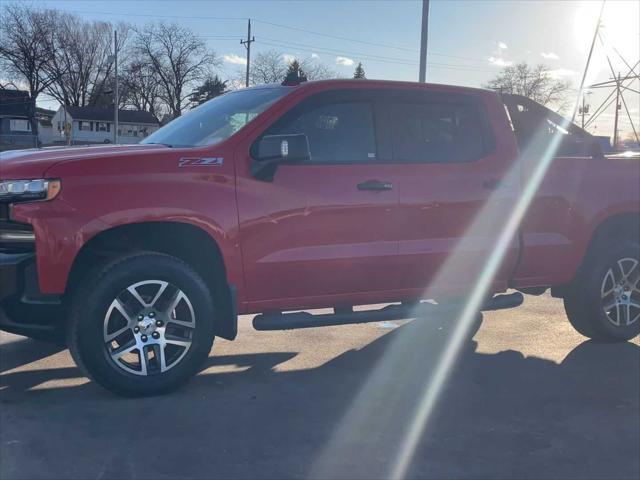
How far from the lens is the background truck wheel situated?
5.61 metres

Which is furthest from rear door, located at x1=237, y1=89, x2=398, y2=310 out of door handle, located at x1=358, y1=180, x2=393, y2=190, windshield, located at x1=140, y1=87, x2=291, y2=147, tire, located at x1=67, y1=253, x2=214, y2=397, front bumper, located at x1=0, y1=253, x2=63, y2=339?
front bumper, located at x1=0, y1=253, x2=63, y2=339

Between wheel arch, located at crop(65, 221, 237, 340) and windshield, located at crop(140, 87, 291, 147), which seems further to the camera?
windshield, located at crop(140, 87, 291, 147)

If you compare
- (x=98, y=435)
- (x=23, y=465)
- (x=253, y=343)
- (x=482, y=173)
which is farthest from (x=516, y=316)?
(x=23, y=465)

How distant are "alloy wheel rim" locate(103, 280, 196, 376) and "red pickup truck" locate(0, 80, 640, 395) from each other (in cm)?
1

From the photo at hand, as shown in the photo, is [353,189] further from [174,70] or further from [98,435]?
[174,70]

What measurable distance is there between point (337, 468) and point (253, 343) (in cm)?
239

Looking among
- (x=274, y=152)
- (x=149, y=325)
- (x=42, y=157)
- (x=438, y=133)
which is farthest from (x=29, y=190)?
(x=438, y=133)

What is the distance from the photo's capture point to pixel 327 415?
161 inches

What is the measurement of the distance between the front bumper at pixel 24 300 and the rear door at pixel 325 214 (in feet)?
4.09

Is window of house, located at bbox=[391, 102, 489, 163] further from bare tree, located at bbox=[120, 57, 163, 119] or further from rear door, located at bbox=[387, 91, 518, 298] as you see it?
bare tree, located at bbox=[120, 57, 163, 119]

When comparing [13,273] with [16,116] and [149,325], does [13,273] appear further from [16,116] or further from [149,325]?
[16,116]

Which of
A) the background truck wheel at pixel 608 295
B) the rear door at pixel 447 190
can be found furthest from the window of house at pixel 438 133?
the background truck wheel at pixel 608 295

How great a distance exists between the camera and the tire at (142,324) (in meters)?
4.06

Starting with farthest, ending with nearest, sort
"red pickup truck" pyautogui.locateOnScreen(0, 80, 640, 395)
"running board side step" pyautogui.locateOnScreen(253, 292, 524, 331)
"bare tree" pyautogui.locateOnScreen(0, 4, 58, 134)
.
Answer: "bare tree" pyautogui.locateOnScreen(0, 4, 58, 134) < "running board side step" pyautogui.locateOnScreen(253, 292, 524, 331) < "red pickup truck" pyautogui.locateOnScreen(0, 80, 640, 395)
